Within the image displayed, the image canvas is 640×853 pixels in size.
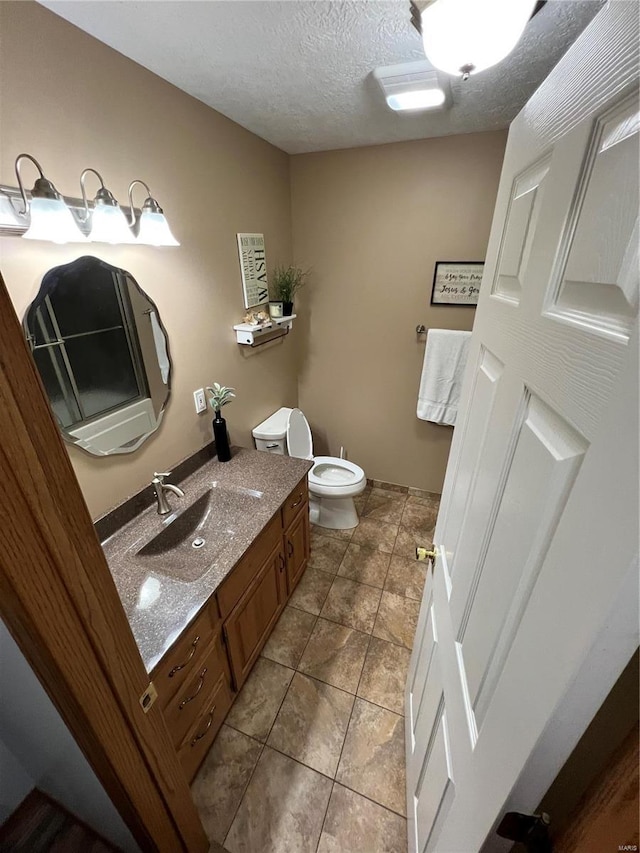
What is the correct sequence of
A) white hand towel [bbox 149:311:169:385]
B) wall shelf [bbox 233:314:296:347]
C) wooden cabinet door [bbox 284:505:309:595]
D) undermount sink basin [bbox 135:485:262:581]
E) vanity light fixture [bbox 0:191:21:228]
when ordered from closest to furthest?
vanity light fixture [bbox 0:191:21:228] < undermount sink basin [bbox 135:485:262:581] < white hand towel [bbox 149:311:169:385] < wooden cabinet door [bbox 284:505:309:595] < wall shelf [bbox 233:314:296:347]

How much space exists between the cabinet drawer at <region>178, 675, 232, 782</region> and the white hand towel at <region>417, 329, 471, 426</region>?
1.92m

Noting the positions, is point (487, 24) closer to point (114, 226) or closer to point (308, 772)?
point (114, 226)

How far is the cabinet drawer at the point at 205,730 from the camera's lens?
1.15 m

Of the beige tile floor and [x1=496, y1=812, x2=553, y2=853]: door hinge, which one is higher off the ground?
[x1=496, y1=812, x2=553, y2=853]: door hinge

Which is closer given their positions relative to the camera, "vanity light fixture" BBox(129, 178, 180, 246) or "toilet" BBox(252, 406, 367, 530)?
"vanity light fixture" BBox(129, 178, 180, 246)

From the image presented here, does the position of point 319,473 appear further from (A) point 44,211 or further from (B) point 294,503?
(A) point 44,211

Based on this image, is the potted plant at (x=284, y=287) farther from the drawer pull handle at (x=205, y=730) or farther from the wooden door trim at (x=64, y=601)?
the drawer pull handle at (x=205, y=730)

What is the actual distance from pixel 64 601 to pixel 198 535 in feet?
3.20

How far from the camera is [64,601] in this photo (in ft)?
1.58

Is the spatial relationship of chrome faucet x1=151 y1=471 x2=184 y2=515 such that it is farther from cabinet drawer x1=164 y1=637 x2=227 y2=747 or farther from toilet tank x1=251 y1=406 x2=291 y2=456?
toilet tank x1=251 y1=406 x2=291 y2=456

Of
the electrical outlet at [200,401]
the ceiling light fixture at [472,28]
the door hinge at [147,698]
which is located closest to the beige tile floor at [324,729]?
the door hinge at [147,698]

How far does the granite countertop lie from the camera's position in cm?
100

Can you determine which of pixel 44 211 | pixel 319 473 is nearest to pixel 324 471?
pixel 319 473

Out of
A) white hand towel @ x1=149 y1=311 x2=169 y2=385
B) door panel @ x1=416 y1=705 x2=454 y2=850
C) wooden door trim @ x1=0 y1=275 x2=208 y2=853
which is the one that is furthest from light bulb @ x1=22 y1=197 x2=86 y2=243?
door panel @ x1=416 y1=705 x2=454 y2=850
